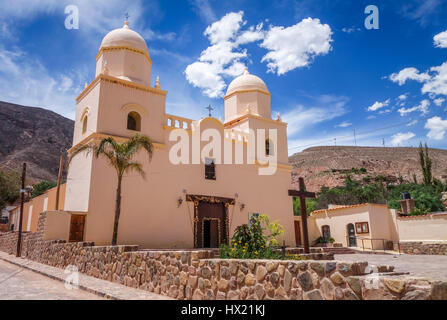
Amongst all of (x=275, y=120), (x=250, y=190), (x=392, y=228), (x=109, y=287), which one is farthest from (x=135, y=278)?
(x=392, y=228)

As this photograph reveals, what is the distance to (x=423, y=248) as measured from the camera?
18.9 m

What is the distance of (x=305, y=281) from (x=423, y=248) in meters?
18.1

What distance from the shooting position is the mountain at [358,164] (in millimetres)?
63750

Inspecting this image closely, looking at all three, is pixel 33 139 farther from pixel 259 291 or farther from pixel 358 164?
pixel 259 291

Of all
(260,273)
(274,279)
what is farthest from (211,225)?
(274,279)

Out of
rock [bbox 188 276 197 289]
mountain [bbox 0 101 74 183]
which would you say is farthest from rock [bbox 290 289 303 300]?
mountain [bbox 0 101 74 183]

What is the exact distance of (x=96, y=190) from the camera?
14461mm

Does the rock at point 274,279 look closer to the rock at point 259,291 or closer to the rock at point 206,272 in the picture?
the rock at point 259,291

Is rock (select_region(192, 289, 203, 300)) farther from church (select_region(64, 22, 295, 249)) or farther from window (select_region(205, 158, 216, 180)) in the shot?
window (select_region(205, 158, 216, 180))

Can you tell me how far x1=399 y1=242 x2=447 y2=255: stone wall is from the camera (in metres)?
18.0

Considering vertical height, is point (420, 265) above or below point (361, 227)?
below

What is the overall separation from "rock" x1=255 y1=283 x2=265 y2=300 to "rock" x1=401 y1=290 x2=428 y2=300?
2.10 m

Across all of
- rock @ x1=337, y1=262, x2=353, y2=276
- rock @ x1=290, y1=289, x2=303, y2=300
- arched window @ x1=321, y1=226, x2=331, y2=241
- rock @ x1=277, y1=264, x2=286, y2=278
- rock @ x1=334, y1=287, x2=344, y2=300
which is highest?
arched window @ x1=321, y1=226, x2=331, y2=241
